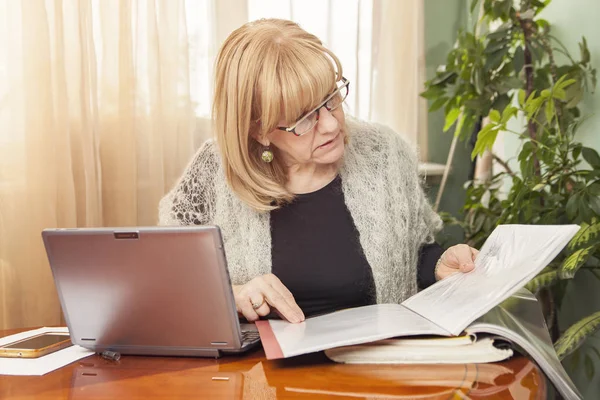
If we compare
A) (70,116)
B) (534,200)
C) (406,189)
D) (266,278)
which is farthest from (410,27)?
(266,278)

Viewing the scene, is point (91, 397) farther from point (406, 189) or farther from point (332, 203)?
point (406, 189)

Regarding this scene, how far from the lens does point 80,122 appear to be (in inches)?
68.0

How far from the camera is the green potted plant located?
1.46 m

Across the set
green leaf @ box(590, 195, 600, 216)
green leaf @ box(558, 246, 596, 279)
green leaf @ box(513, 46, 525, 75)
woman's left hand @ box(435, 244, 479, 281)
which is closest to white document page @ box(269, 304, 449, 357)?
woman's left hand @ box(435, 244, 479, 281)

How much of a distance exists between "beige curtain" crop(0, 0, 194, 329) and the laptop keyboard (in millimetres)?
914

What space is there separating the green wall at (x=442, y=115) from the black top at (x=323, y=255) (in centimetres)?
111

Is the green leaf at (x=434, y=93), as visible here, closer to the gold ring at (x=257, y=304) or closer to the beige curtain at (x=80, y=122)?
the beige curtain at (x=80, y=122)

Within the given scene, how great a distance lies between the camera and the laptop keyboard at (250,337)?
897 mm

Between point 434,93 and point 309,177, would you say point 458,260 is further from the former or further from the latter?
point 434,93

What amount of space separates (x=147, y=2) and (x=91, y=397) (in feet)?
4.53

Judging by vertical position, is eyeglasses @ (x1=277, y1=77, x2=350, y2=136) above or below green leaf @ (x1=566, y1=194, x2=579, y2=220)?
above

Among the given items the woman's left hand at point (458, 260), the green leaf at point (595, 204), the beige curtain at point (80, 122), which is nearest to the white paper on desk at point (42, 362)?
the woman's left hand at point (458, 260)

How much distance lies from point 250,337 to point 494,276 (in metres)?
0.35

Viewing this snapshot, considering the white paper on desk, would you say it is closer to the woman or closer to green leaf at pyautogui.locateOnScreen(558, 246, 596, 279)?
the woman
